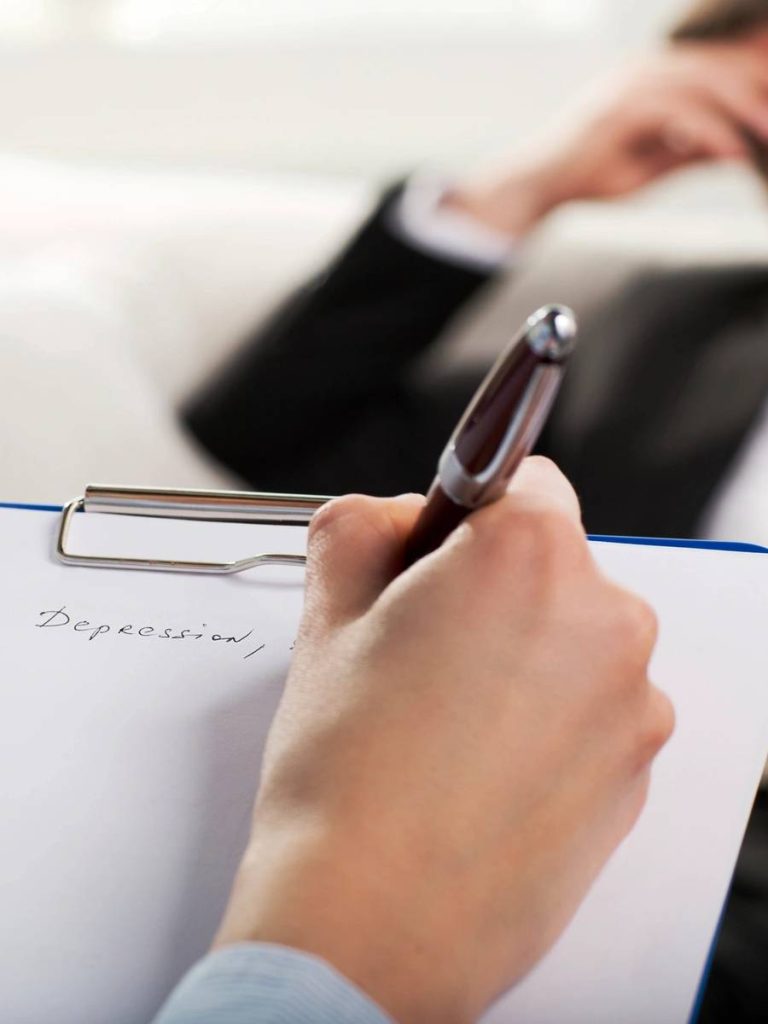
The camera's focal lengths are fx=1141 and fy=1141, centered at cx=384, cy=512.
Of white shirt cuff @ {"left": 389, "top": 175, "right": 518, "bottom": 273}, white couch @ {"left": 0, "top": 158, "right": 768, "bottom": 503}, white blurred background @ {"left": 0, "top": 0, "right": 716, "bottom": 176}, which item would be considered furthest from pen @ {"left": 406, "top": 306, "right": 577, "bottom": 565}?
white blurred background @ {"left": 0, "top": 0, "right": 716, "bottom": 176}

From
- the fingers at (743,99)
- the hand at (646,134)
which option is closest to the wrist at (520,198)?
the hand at (646,134)

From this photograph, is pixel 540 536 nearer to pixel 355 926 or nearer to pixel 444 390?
pixel 355 926

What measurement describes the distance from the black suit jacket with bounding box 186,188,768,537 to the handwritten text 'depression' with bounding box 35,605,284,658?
45cm

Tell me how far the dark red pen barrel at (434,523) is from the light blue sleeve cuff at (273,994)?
10 cm

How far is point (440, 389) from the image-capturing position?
863 mm

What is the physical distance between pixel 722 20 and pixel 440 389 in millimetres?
431

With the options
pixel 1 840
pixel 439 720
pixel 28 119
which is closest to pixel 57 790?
pixel 1 840

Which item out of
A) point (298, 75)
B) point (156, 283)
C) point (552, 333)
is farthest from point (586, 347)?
point (552, 333)

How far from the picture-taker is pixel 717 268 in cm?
86

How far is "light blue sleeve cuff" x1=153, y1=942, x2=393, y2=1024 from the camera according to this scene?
22cm

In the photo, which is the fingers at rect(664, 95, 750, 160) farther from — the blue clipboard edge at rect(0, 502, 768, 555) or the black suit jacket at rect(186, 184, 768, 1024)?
the blue clipboard edge at rect(0, 502, 768, 555)

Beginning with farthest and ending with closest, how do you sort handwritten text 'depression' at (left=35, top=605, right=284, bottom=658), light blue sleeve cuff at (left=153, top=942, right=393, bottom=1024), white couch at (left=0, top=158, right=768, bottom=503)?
white couch at (left=0, top=158, right=768, bottom=503), handwritten text 'depression' at (left=35, top=605, right=284, bottom=658), light blue sleeve cuff at (left=153, top=942, right=393, bottom=1024)

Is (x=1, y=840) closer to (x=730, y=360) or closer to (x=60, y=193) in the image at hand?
(x=730, y=360)

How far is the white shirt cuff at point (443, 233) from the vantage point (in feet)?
2.86
